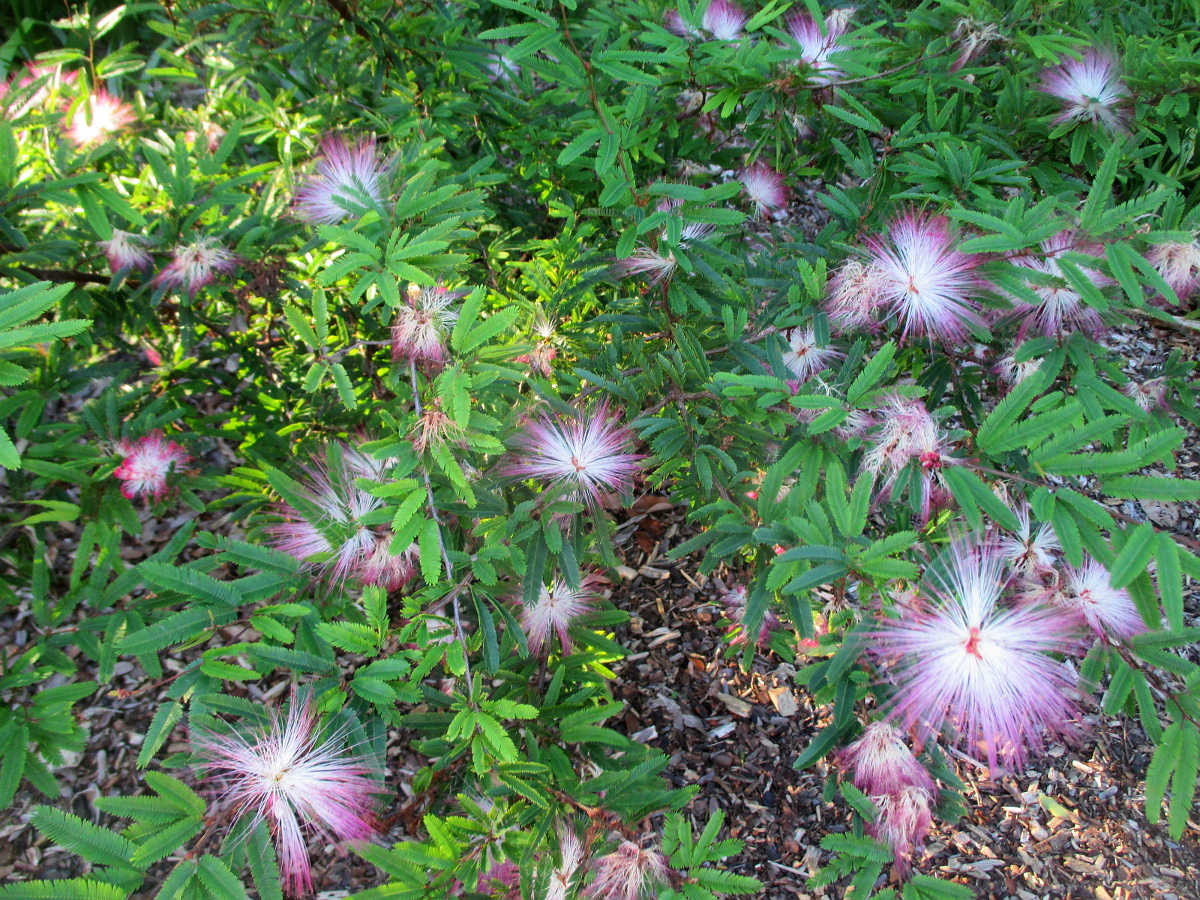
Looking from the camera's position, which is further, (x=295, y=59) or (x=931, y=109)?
(x=295, y=59)

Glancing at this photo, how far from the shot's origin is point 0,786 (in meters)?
1.64

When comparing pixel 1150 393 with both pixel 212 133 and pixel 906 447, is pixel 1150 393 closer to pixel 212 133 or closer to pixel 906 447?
pixel 906 447

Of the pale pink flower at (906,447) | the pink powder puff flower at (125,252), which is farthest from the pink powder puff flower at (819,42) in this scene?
the pink powder puff flower at (125,252)

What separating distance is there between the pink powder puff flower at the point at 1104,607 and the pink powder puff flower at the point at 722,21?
5.78 ft

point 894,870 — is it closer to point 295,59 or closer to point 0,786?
point 0,786

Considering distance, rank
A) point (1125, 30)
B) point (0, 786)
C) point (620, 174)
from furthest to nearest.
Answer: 1. point (1125, 30)
2. point (620, 174)
3. point (0, 786)

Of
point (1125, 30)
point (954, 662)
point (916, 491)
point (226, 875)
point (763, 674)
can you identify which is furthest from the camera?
point (763, 674)

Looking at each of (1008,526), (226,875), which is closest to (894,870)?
(1008,526)

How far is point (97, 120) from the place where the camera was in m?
2.52

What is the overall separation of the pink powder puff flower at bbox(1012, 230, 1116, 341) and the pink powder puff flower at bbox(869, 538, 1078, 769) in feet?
→ 2.39

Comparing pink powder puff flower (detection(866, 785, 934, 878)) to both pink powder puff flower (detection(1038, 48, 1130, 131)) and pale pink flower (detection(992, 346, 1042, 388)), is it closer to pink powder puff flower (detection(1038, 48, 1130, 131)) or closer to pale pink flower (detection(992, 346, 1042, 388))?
pale pink flower (detection(992, 346, 1042, 388))

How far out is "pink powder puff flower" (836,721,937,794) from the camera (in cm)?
140

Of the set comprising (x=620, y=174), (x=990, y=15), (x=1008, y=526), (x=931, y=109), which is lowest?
(x=1008, y=526)

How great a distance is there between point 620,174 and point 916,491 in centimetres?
98
